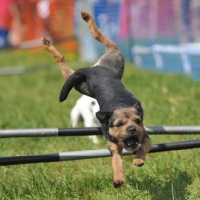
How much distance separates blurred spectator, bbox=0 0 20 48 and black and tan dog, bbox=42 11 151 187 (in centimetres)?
1519

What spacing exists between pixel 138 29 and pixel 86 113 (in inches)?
270

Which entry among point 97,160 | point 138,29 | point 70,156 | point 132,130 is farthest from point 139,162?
point 138,29

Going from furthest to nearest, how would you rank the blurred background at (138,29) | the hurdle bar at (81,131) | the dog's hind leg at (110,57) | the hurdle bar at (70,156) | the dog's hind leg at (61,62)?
the blurred background at (138,29)
the dog's hind leg at (61,62)
the dog's hind leg at (110,57)
the hurdle bar at (81,131)
the hurdle bar at (70,156)

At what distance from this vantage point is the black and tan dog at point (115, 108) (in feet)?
11.0

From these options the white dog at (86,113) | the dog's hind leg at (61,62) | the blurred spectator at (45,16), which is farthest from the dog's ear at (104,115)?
the blurred spectator at (45,16)

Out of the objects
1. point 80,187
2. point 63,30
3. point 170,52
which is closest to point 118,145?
point 80,187

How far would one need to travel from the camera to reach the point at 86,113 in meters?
5.96

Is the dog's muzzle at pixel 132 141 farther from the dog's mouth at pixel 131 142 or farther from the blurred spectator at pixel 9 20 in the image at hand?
the blurred spectator at pixel 9 20

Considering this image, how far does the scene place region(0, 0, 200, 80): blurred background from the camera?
9.95 meters

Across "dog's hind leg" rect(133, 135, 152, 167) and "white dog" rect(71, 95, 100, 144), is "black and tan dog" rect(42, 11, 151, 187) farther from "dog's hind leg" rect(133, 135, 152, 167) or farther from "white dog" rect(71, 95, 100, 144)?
"white dog" rect(71, 95, 100, 144)

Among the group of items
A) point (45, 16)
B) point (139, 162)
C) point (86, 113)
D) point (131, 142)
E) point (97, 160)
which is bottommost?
point (45, 16)

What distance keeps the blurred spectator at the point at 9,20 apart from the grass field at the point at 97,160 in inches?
419

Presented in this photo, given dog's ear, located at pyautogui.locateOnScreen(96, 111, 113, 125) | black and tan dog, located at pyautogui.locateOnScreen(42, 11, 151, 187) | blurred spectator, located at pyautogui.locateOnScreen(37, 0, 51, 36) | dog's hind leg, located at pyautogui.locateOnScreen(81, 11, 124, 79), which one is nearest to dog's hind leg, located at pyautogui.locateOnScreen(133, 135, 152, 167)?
black and tan dog, located at pyautogui.locateOnScreen(42, 11, 151, 187)

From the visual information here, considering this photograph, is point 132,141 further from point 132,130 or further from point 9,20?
point 9,20
